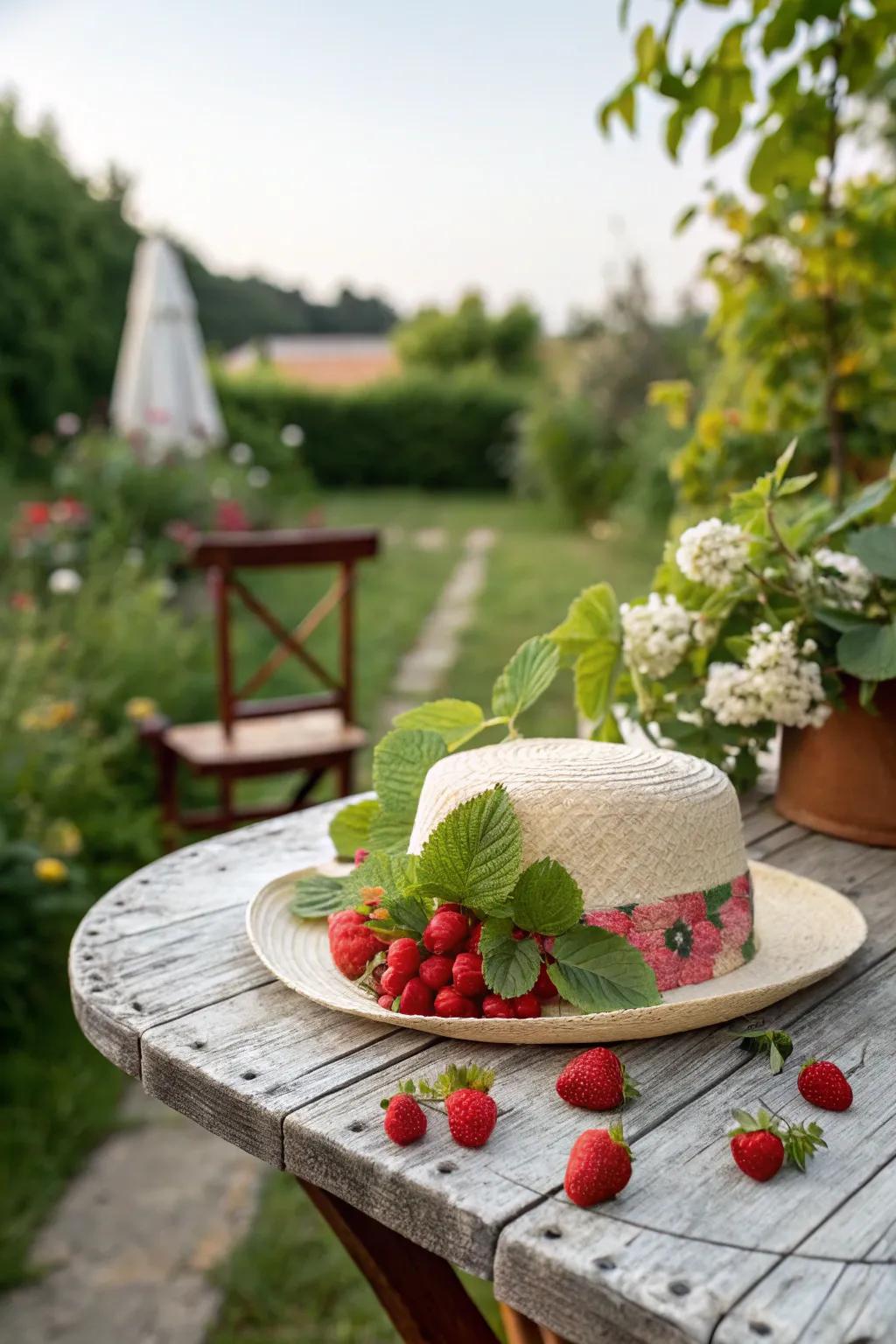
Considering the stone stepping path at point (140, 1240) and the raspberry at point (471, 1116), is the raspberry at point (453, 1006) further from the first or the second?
the stone stepping path at point (140, 1240)

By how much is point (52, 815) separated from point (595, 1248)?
2.90 m

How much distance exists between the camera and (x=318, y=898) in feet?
4.06

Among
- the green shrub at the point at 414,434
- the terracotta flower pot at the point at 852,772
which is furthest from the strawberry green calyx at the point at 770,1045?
the green shrub at the point at 414,434

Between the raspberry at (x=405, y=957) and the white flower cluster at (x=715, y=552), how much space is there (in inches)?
25.8

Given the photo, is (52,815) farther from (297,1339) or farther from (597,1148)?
(597,1148)

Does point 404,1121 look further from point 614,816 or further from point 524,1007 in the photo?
point 614,816

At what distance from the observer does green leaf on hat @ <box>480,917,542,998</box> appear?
98 centimetres

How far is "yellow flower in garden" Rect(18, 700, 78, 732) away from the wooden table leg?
7.95ft

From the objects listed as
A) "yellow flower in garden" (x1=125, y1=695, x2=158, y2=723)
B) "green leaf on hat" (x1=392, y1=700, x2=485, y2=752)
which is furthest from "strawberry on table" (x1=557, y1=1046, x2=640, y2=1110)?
"yellow flower in garden" (x1=125, y1=695, x2=158, y2=723)

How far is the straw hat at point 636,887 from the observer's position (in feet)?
3.31

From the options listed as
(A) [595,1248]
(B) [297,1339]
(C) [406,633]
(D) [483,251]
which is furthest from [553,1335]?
Result: (D) [483,251]

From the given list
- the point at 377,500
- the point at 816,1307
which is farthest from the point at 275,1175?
the point at 377,500

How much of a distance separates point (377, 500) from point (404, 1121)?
14.8 metres

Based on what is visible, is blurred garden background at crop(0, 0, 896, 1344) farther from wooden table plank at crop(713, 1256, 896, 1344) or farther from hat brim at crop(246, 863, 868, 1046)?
wooden table plank at crop(713, 1256, 896, 1344)
